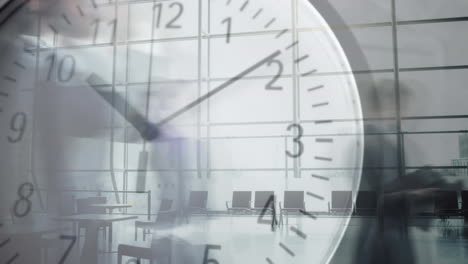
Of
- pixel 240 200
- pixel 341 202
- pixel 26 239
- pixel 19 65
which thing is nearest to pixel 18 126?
pixel 19 65

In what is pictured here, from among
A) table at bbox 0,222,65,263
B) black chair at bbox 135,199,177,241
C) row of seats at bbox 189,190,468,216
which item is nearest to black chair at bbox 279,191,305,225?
row of seats at bbox 189,190,468,216

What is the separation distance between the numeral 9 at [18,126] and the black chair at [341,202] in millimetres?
817

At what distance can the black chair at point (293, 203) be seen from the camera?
2.76ft

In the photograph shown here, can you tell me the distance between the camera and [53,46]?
42.7 inches

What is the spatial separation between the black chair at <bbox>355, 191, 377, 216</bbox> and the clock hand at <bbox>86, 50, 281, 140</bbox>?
15.0 inches

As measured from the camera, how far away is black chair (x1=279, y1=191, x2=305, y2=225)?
0.84 m

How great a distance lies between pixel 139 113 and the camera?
3.21ft

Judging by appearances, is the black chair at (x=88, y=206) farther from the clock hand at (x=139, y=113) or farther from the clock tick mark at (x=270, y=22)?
the clock tick mark at (x=270, y=22)

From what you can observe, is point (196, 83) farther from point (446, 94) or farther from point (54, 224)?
point (446, 94)

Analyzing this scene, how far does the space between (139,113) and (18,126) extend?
368mm

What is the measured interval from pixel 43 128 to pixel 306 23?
0.72 meters

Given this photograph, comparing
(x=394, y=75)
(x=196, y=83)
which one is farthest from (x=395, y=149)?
(x=196, y=83)

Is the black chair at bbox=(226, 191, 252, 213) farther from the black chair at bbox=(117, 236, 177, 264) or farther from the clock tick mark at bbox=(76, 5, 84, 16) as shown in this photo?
the clock tick mark at bbox=(76, 5, 84, 16)

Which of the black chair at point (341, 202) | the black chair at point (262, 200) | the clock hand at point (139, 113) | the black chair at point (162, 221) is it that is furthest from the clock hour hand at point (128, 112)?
the black chair at point (341, 202)
